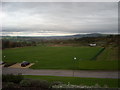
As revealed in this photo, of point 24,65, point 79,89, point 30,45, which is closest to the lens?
point 79,89

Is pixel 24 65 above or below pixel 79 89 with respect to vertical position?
below

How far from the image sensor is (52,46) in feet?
121

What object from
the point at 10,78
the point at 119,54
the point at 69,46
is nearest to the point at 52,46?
the point at 69,46

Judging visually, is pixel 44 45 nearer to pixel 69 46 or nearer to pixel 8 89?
pixel 69 46

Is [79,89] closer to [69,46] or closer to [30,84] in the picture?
[30,84]

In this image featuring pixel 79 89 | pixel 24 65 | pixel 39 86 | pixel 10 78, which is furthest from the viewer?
pixel 24 65

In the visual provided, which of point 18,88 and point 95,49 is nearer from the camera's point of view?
point 18,88

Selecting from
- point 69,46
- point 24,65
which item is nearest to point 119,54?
point 24,65

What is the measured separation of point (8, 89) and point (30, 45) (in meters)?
28.6

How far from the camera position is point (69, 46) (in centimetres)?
3528

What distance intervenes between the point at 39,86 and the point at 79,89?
4.74 feet

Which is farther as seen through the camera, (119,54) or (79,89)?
(119,54)

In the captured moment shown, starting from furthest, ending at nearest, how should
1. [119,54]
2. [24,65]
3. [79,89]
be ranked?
[119,54], [24,65], [79,89]

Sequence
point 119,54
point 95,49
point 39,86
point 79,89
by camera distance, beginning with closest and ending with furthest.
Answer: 1. point 79,89
2. point 39,86
3. point 119,54
4. point 95,49
